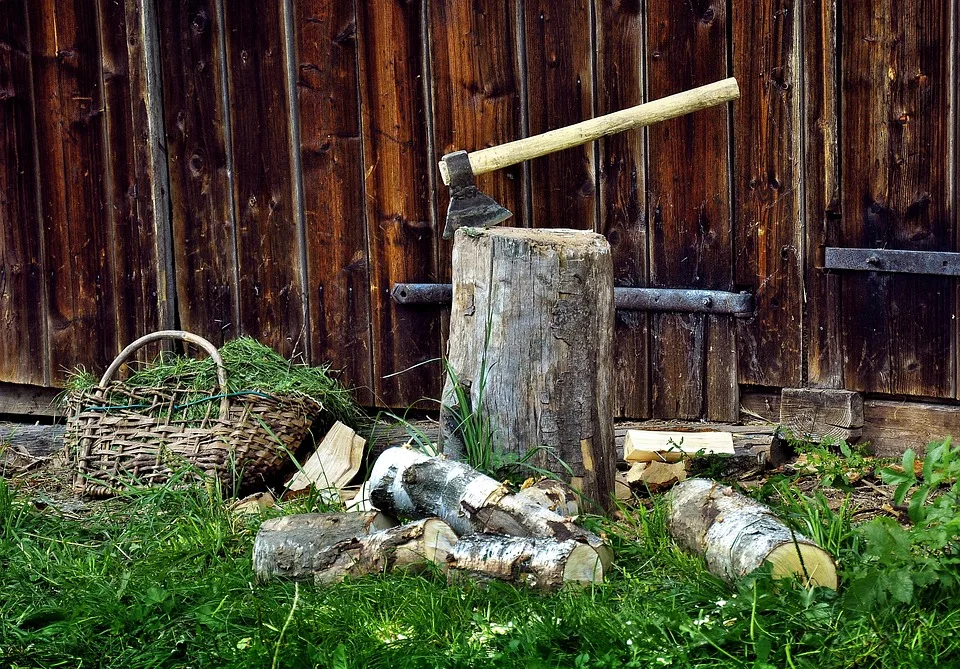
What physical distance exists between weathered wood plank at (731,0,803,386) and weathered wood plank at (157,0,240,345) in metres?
2.35

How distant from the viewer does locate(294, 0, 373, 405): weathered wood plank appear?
4938mm

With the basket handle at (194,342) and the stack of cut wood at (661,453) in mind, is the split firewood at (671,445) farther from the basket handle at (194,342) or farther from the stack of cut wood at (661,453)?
the basket handle at (194,342)

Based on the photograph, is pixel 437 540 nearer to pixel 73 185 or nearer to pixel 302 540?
pixel 302 540

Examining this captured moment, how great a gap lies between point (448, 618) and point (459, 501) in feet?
1.80

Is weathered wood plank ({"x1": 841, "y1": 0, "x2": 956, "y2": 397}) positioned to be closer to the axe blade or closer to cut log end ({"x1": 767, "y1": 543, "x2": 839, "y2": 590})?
the axe blade

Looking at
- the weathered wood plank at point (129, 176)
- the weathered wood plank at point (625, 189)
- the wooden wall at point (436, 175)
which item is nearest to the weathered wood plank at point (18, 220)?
the wooden wall at point (436, 175)

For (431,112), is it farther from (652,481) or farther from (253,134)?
(652,481)

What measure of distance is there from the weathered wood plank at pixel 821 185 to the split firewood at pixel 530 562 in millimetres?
1727

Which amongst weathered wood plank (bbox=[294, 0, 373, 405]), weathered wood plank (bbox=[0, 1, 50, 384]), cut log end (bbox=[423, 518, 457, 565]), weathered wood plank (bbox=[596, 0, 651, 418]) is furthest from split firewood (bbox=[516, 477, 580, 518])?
weathered wood plank (bbox=[0, 1, 50, 384])

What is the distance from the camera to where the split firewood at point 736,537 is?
291cm

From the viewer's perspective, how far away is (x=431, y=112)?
4812 millimetres

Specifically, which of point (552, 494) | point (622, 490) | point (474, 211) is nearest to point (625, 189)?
point (474, 211)

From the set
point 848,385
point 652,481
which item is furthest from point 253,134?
point 848,385

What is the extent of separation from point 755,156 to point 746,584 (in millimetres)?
2056
